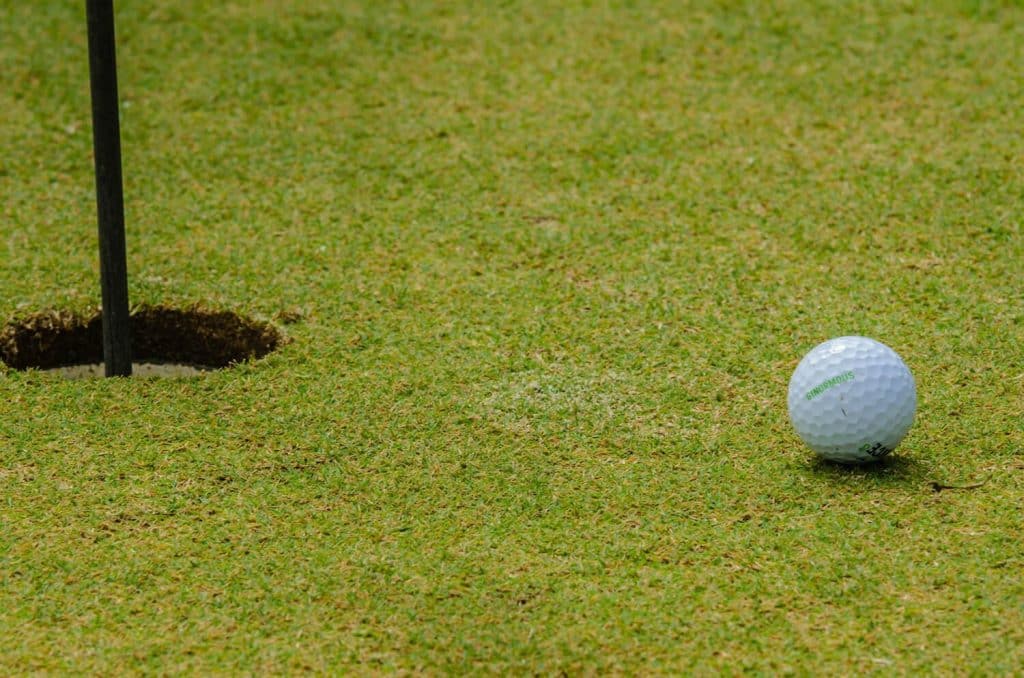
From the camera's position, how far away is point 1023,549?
12.8ft

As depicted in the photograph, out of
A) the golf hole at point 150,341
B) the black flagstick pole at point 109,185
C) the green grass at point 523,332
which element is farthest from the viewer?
the golf hole at point 150,341

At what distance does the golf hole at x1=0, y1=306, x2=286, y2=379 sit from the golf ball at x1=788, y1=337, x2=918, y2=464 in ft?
7.21

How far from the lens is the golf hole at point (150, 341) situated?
540cm

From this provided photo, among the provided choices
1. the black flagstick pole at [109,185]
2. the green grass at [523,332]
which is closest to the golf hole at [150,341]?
the green grass at [523,332]

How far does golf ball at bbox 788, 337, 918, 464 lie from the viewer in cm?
422

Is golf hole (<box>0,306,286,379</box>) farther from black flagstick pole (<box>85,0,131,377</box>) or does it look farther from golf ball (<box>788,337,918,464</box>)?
golf ball (<box>788,337,918,464</box>)

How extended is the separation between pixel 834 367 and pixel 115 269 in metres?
2.68

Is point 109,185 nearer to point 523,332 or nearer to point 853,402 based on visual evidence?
point 523,332

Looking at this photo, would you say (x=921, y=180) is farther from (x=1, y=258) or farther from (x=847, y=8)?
(x=1, y=258)

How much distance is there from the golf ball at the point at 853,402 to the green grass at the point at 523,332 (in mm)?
115

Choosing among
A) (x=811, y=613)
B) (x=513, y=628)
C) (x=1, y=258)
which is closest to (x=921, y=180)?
(x=811, y=613)

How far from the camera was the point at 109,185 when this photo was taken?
4.80 meters

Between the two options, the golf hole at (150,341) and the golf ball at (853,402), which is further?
the golf hole at (150,341)

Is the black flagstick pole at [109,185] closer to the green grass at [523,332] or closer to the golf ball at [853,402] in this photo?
the green grass at [523,332]
